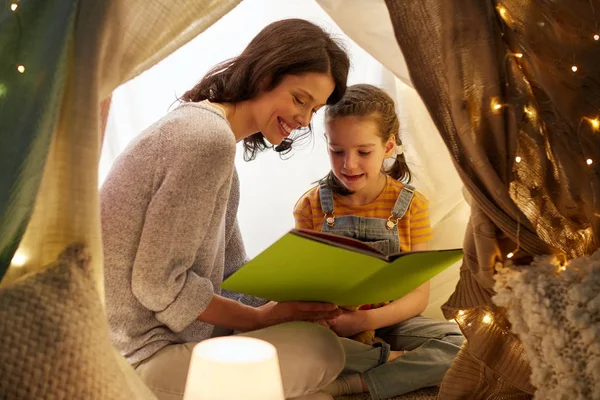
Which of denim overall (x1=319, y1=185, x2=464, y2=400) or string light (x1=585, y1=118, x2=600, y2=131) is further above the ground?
string light (x1=585, y1=118, x2=600, y2=131)

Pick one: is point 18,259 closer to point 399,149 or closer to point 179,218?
point 179,218

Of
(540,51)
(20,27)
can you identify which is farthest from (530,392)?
(20,27)

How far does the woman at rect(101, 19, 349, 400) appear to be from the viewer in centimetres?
123

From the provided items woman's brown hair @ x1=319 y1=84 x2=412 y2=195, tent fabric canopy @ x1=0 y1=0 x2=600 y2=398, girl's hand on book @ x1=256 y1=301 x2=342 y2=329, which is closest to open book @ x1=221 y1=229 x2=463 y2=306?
girl's hand on book @ x1=256 y1=301 x2=342 y2=329

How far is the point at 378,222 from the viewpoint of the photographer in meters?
1.83

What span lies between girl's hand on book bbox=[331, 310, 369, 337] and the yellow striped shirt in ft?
0.96

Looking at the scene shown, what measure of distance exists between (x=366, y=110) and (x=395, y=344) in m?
0.59

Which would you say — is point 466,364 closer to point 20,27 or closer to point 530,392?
point 530,392

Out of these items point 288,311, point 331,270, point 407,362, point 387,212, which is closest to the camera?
point 331,270

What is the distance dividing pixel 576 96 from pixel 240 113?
70 cm

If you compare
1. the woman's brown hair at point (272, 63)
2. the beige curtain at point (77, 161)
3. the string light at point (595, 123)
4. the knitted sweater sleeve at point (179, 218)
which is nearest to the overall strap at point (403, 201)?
the woman's brown hair at point (272, 63)

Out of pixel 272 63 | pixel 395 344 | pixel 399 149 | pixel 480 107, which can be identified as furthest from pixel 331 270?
pixel 399 149

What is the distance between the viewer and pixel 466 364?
48.3 inches

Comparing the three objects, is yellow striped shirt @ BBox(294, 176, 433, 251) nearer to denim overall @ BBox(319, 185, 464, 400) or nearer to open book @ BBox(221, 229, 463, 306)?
denim overall @ BBox(319, 185, 464, 400)
